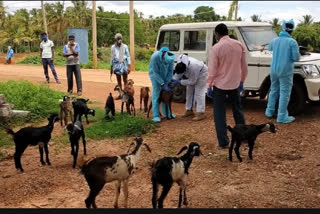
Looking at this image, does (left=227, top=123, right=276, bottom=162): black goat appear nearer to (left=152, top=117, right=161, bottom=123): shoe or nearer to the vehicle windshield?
(left=152, top=117, right=161, bottom=123): shoe

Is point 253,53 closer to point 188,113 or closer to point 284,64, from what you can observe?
point 284,64

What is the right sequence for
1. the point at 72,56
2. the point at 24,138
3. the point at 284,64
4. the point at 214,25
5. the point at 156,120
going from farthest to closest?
the point at 72,56 → the point at 214,25 → the point at 156,120 → the point at 284,64 → the point at 24,138

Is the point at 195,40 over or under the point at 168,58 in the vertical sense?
over

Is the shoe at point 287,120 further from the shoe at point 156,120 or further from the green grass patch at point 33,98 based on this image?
the green grass patch at point 33,98

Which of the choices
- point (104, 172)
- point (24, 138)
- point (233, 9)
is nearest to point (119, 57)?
point (24, 138)

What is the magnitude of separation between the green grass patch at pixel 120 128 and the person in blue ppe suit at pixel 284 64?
97.8 inches

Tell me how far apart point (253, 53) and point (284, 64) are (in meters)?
1.41

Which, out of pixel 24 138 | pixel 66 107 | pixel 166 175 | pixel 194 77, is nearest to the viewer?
pixel 166 175

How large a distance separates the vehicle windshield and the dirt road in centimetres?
208

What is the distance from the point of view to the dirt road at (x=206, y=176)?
4148 millimetres

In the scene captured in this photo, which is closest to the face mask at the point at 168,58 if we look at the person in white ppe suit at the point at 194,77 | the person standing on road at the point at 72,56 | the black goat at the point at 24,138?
the person in white ppe suit at the point at 194,77

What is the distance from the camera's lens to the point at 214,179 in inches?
188

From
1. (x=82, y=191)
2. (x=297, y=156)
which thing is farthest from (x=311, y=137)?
(x=82, y=191)

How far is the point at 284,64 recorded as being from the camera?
683 cm
